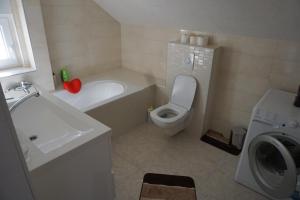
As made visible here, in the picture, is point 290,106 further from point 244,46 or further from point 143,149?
point 143,149

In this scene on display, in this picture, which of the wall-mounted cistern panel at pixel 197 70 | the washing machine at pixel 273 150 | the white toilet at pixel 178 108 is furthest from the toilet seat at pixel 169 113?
the washing machine at pixel 273 150

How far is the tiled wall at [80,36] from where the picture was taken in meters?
2.41

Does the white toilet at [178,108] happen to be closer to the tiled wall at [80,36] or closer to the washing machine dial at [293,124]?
the washing machine dial at [293,124]

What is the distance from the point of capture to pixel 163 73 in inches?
109

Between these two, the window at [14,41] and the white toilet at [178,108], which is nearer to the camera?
the window at [14,41]

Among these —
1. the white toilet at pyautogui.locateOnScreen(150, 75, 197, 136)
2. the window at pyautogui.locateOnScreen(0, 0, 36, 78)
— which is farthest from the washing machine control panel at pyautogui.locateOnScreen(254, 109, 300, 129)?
the window at pyautogui.locateOnScreen(0, 0, 36, 78)

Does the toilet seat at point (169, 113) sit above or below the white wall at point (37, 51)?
below

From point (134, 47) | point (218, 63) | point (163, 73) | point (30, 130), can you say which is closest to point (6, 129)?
point (30, 130)

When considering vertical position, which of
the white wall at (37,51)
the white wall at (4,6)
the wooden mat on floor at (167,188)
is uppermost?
the white wall at (4,6)

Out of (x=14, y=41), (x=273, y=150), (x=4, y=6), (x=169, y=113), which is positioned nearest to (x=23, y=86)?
(x=14, y=41)

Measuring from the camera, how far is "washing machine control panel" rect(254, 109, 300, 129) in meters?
1.44

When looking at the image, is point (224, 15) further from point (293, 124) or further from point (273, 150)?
point (273, 150)

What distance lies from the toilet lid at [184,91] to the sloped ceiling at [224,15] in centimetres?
55

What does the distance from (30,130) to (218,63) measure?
1891mm
